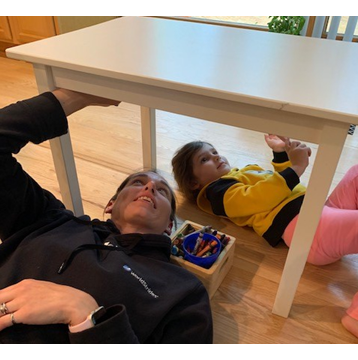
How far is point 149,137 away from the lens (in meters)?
1.53

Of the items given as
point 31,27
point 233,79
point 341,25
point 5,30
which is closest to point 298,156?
point 233,79

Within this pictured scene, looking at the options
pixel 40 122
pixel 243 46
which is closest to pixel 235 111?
pixel 243 46

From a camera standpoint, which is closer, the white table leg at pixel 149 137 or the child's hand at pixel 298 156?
the child's hand at pixel 298 156

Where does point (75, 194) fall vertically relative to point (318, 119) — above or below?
below

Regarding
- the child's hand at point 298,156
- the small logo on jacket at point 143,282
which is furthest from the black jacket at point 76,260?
the child's hand at point 298,156

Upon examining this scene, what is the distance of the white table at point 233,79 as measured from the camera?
73 centimetres

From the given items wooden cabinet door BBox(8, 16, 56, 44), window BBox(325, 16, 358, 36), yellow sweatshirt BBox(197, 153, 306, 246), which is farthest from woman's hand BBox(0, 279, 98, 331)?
wooden cabinet door BBox(8, 16, 56, 44)

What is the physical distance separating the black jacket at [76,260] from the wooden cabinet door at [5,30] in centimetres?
250

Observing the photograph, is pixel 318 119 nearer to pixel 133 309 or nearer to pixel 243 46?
pixel 243 46

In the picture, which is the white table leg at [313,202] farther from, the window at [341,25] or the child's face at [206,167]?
the window at [341,25]

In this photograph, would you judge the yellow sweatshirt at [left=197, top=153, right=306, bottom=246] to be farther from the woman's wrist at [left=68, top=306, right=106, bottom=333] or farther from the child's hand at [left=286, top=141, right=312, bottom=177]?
the woman's wrist at [left=68, top=306, right=106, bottom=333]

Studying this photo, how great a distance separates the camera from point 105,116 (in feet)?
6.89

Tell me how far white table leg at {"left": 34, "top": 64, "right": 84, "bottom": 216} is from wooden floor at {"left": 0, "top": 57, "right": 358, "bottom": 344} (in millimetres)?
160

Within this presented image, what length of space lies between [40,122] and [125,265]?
379mm
